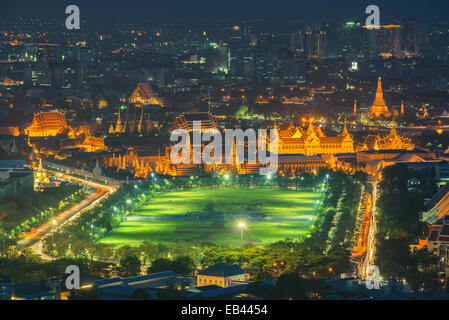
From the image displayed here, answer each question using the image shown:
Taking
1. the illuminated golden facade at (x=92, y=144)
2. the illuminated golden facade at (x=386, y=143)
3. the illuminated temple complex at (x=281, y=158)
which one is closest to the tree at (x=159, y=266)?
the illuminated temple complex at (x=281, y=158)

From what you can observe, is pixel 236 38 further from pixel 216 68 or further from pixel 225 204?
pixel 225 204

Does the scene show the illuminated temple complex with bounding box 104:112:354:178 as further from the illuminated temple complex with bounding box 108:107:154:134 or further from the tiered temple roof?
the illuminated temple complex with bounding box 108:107:154:134

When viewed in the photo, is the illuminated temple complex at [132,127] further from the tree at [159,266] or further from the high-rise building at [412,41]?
the high-rise building at [412,41]

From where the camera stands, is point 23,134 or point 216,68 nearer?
point 23,134

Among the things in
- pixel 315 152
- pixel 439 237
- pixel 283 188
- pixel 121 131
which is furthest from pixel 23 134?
pixel 439 237

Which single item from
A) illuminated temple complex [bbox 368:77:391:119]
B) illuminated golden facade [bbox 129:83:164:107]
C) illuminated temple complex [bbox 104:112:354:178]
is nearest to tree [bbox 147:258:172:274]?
illuminated temple complex [bbox 104:112:354:178]

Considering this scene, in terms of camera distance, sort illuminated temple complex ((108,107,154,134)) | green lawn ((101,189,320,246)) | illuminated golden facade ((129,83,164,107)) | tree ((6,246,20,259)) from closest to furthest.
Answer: tree ((6,246,20,259)) → green lawn ((101,189,320,246)) → illuminated temple complex ((108,107,154,134)) → illuminated golden facade ((129,83,164,107))
